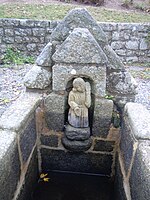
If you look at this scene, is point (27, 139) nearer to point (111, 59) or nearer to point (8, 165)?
point (8, 165)

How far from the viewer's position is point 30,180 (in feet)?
9.36

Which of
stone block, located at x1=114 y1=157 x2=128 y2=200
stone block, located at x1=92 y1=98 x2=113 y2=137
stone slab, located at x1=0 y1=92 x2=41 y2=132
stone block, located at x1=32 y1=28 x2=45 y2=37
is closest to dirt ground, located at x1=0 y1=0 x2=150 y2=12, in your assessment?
stone block, located at x1=32 y1=28 x2=45 y2=37

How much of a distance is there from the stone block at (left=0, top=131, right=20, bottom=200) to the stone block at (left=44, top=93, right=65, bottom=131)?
0.79 meters

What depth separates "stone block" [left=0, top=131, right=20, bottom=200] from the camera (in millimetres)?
1979

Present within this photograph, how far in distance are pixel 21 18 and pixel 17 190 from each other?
622 cm

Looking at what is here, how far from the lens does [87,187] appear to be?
3080 mm

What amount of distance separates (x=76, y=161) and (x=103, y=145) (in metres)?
0.41

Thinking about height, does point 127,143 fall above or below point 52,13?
below

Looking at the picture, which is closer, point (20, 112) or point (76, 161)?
point (20, 112)

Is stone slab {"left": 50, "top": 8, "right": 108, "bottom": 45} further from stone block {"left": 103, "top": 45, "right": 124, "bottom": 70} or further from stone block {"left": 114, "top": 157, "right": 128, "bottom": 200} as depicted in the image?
stone block {"left": 114, "top": 157, "right": 128, "bottom": 200}

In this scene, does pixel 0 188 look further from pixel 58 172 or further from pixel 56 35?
pixel 56 35

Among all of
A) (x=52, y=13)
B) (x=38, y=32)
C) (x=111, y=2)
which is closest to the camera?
(x=38, y=32)

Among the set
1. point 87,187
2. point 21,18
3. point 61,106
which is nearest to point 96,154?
point 87,187

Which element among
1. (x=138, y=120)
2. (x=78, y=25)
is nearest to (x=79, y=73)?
(x=78, y=25)
